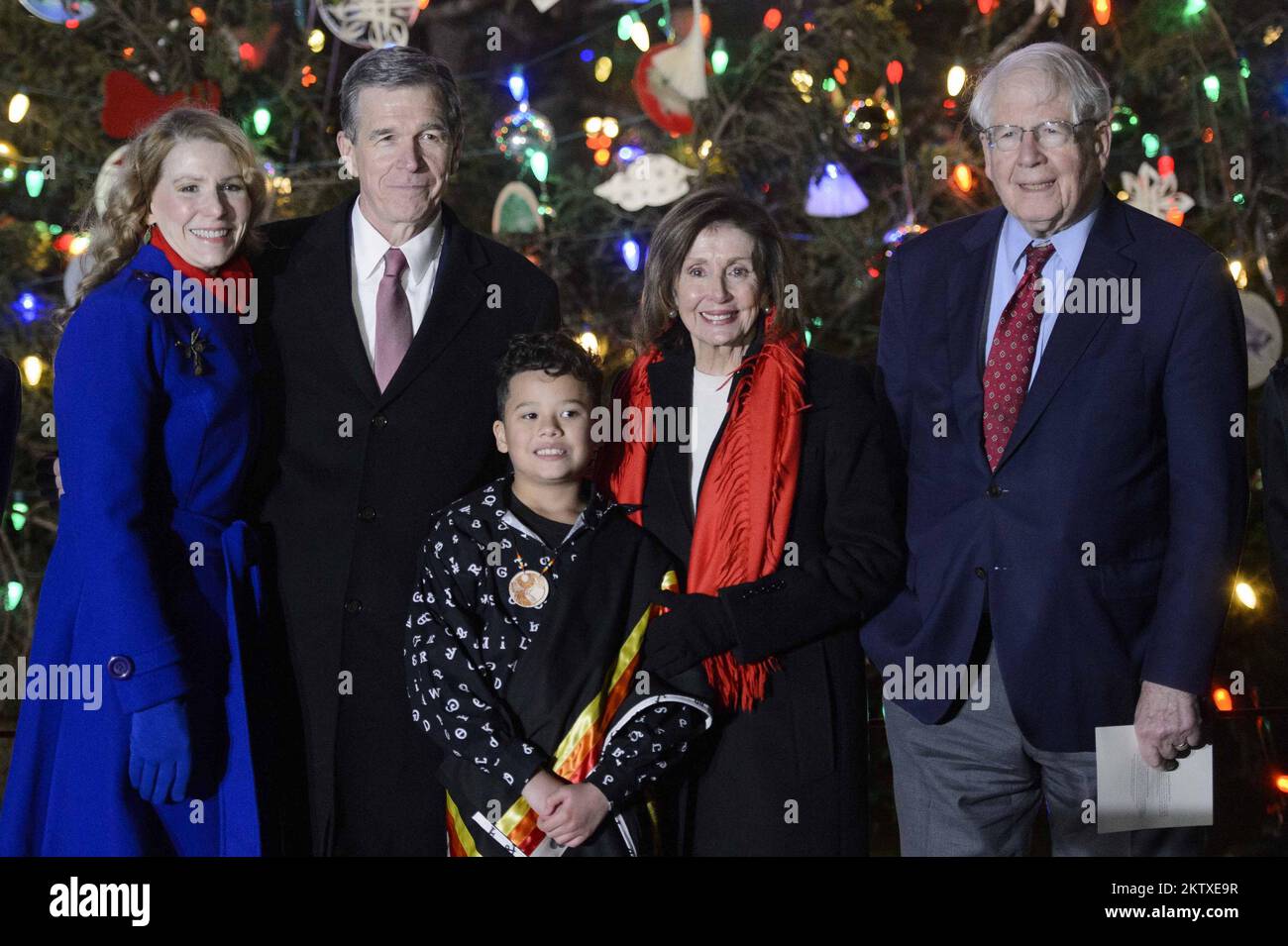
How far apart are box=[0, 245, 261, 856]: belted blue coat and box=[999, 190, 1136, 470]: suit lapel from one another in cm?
138

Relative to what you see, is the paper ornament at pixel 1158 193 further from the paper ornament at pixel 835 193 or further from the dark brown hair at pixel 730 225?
the dark brown hair at pixel 730 225

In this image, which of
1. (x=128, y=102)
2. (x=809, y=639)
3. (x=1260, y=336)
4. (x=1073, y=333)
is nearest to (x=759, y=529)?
(x=809, y=639)

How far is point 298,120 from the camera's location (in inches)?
174

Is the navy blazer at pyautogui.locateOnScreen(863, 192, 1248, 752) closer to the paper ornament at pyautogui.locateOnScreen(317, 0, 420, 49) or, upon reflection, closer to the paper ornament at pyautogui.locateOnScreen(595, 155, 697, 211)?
the paper ornament at pyautogui.locateOnScreen(595, 155, 697, 211)

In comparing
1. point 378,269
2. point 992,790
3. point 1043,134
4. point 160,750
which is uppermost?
point 1043,134

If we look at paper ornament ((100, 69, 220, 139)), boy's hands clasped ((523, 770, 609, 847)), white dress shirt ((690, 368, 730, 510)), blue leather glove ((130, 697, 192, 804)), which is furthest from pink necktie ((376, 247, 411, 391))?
paper ornament ((100, 69, 220, 139))

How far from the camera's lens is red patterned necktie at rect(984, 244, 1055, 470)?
2.70 metres

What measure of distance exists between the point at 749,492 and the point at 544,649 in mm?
452

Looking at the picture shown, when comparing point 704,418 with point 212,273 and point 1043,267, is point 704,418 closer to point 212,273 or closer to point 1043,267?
point 1043,267

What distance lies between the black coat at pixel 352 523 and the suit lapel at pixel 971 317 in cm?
91

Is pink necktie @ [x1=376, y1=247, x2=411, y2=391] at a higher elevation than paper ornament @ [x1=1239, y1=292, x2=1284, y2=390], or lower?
lower

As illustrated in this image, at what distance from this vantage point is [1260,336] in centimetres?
420
